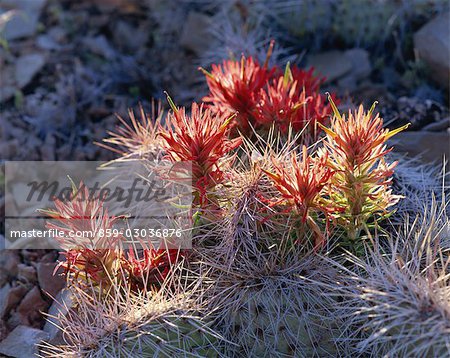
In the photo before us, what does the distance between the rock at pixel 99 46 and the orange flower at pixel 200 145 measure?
8.35ft

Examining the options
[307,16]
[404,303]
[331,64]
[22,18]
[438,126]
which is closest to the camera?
[404,303]

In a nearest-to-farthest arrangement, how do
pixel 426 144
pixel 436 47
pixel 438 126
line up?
pixel 426 144, pixel 438 126, pixel 436 47

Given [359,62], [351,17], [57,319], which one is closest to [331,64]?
[359,62]

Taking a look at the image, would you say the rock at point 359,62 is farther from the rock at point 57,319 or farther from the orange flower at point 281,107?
the rock at point 57,319

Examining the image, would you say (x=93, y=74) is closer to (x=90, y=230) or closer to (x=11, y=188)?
(x=11, y=188)

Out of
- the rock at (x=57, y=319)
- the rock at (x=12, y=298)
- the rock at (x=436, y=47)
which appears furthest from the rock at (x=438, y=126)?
the rock at (x=12, y=298)

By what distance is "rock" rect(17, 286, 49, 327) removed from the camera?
2.76 metres

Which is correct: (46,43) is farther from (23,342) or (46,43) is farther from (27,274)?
(23,342)

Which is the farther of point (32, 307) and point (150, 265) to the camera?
point (32, 307)

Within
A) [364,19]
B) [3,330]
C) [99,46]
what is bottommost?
[3,330]

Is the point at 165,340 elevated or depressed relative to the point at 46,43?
depressed

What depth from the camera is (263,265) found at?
2166 mm

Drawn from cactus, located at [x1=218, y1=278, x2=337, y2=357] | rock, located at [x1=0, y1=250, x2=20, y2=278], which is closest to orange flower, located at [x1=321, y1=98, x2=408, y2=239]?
cactus, located at [x1=218, y1=278, x2=337, y2=357]

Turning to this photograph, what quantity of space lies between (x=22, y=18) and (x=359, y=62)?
7.96ft
